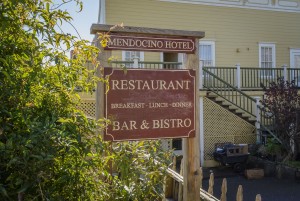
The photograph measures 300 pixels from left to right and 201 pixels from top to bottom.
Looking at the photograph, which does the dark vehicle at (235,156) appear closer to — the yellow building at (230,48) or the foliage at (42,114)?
the yellow building at (230,48)

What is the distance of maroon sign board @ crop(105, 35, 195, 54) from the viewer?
3.27 m

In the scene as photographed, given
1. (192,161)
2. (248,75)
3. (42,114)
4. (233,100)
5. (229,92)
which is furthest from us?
(248,75)

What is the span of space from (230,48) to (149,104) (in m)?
14.1

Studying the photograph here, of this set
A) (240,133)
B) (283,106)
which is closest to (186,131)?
(283,106)

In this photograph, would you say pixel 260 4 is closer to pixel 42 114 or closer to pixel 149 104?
pixel 149 104

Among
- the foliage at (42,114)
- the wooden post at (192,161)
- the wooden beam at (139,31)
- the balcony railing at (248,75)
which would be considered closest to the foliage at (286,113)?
the balcony railing at (248,75)

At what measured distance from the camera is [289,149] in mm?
11453

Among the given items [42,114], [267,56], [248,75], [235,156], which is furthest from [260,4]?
[42,114]

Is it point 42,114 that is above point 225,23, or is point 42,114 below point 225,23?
below

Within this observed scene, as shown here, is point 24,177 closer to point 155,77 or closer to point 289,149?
point 155,77

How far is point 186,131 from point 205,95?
31.9ft

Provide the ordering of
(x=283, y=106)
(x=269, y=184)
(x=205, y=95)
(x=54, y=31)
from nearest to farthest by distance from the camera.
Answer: (x=54, y=31) < (x=269, y=184) < (x=283, y=106) < (x=205, y=95)

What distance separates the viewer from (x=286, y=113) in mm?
11195

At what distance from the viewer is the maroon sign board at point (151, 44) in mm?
3273
